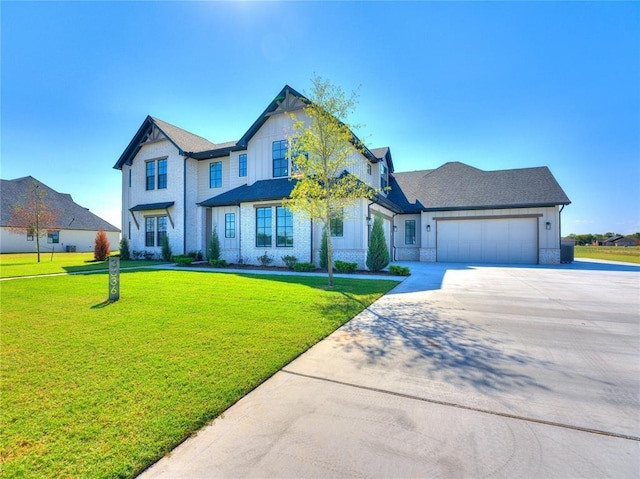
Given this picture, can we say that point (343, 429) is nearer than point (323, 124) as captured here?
Yes

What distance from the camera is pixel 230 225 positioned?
17.4m

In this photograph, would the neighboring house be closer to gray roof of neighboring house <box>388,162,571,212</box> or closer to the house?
the house

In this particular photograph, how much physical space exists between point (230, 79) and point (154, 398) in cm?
1355

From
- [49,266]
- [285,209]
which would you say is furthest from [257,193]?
Answer: [49,266]

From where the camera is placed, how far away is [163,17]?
10117 millimetres

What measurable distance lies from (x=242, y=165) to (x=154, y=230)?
8502mm

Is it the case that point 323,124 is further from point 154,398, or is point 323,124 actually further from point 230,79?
point 154,398

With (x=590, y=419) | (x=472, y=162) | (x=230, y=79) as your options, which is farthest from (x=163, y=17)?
(x=472, y=162)

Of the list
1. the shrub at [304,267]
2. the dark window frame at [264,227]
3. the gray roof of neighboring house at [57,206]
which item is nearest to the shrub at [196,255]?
the dark window frame at [264,227]

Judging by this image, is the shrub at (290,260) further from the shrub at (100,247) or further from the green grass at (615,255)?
the green grass at (615,255)

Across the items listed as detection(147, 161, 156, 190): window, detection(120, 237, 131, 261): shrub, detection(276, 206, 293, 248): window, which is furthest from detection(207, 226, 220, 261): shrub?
detection(120, 237, 131, 261): shrub

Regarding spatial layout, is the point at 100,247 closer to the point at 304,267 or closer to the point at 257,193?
the point at 257,193

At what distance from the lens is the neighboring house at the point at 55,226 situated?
94.9 ft

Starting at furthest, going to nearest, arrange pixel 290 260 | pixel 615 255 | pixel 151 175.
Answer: pixel 615 255
pixel 151 175
pixel 290 260
